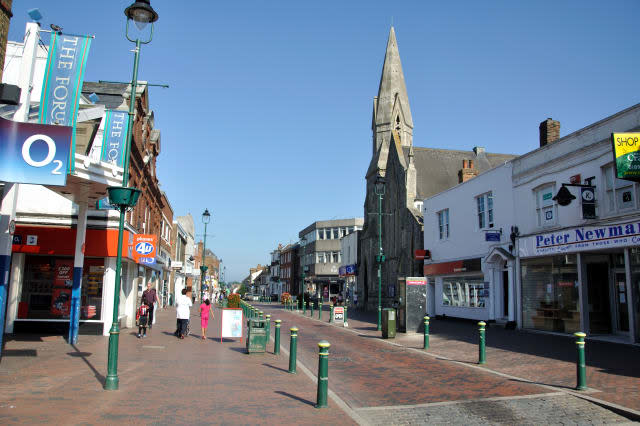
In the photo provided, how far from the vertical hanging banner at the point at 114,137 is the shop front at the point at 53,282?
2.68 m

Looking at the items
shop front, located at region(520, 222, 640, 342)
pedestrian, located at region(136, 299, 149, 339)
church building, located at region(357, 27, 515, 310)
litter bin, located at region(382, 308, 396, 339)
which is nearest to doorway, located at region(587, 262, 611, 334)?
shop front, located at region(520, 222, 640, 342)

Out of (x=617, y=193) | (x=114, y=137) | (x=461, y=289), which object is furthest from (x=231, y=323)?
(x=461, y=289)

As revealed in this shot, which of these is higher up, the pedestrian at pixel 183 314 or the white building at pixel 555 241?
the white building at pixel 555 241

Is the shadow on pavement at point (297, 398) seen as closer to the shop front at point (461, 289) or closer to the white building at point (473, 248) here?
the white building at point (473, 248)

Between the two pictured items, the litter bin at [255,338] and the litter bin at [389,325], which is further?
the litter bin at [389,325]

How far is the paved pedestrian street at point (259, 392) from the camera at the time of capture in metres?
7.53

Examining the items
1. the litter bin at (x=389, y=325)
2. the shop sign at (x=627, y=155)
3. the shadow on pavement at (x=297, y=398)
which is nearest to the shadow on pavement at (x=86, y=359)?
the shadow on pavement at (x=297, y=398)

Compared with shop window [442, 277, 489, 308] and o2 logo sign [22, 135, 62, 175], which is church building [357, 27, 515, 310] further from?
o2 logo sign [22, 135, 62, 175]

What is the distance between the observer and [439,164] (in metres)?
42.4

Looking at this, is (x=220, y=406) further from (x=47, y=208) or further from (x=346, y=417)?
(x=47, y=208)

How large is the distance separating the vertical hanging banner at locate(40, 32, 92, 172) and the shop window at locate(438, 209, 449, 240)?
21383mm

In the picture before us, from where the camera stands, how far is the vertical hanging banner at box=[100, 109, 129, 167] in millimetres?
18203

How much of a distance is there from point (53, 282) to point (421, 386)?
1424 centimetres

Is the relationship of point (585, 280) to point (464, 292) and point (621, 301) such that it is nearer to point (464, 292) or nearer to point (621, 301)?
point (621, 301)
